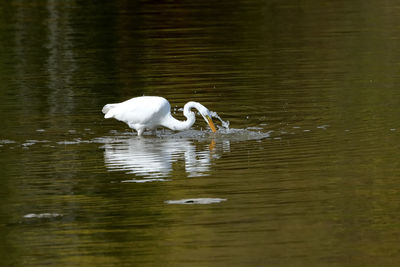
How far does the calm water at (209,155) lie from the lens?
1002 centimetres

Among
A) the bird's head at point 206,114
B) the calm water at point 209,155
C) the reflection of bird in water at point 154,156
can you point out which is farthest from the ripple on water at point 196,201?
the bird's head at point 206,114

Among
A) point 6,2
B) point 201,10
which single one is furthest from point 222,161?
point 6,2

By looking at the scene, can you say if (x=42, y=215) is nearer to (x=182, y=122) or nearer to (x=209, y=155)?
(x=209, y=155)

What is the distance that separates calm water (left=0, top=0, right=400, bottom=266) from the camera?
10.0 meters

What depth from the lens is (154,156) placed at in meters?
14.6

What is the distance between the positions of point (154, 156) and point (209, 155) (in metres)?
0.72

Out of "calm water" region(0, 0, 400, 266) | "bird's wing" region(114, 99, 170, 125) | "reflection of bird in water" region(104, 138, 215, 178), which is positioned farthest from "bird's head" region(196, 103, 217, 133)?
"bird's wing" region(114, 99, 170, 125)

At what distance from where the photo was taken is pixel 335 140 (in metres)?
14.8

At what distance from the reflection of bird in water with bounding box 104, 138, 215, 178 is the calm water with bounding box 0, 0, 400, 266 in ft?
0.10

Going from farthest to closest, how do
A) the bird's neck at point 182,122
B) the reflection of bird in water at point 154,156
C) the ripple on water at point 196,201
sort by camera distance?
the bird's neck at point 182,122 < the reflection of bird in water at point 154,156 < the ripple on water at point 196,201

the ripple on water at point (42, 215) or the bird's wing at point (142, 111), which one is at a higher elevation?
the bird's wing at point (142, 111)

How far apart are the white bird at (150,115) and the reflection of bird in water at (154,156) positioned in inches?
9.4

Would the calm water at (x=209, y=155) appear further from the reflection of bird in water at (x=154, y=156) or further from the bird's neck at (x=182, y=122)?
the bird's neck at (x=182, y=122)

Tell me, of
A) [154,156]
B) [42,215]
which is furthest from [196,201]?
[154,156]
